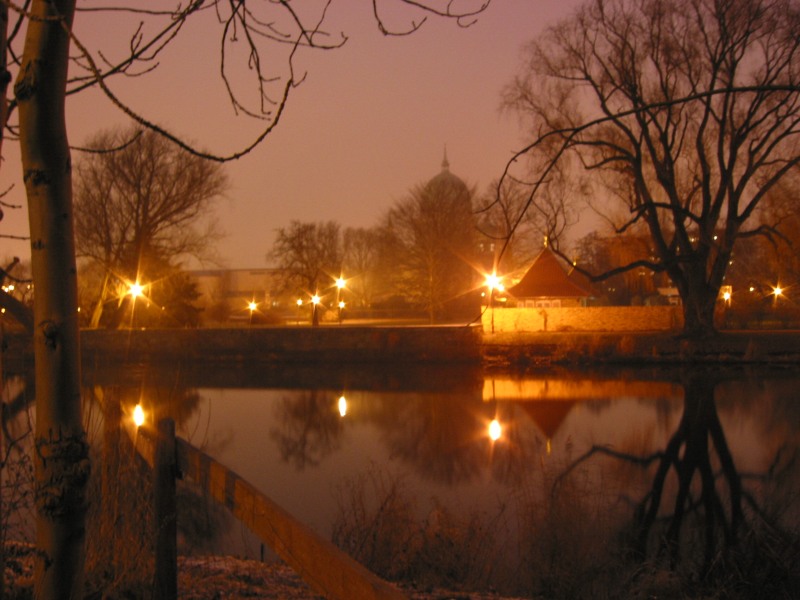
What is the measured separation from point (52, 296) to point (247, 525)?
1384 mm

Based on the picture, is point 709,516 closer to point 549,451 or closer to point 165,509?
point 549,451

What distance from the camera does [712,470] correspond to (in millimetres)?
13398

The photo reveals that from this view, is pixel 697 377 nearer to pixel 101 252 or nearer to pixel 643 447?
pixel 643 447

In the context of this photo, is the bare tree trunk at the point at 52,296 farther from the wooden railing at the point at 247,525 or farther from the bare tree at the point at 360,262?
the bare tree at the point at 360,262

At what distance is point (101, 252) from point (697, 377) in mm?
28081

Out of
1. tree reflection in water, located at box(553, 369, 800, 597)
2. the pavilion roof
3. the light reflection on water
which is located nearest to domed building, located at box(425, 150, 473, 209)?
the pavilion roof

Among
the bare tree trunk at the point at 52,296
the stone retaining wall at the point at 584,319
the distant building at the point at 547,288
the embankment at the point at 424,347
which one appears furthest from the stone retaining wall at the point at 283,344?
the bare tree trunk at the point at 52,296

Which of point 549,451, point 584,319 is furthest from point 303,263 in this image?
point 549,451

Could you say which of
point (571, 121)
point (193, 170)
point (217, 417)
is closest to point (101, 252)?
point (193, 170)

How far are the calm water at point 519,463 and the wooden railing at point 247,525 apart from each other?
186 cm

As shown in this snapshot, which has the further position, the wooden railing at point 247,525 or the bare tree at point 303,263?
the bare tree at point 303,263

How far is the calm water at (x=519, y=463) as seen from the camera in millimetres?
7543

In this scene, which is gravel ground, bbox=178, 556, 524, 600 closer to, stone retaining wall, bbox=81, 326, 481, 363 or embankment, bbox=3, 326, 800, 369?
embankment, bbox=3, 326, 800, 369

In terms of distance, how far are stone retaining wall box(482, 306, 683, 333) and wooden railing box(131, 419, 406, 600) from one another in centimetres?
2682
